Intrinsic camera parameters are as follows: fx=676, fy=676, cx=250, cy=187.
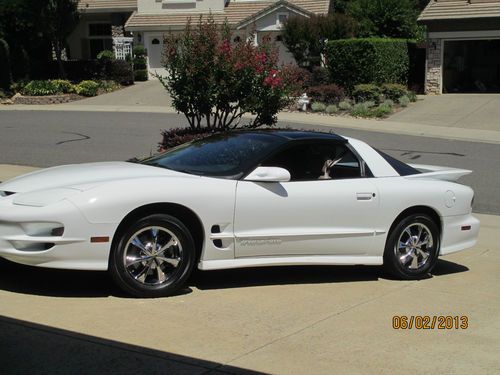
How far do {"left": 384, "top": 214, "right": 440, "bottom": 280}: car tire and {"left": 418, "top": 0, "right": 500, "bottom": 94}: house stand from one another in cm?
2388

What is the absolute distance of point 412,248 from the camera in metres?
6.75

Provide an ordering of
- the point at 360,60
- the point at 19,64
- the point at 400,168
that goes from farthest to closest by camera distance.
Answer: the point at 19,64, the point at 360,60, the point at 400,168

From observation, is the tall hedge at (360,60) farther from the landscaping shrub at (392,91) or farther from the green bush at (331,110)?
the green bush at (331,110)

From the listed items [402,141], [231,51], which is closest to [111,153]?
[231,51]

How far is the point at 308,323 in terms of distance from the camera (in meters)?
5.24

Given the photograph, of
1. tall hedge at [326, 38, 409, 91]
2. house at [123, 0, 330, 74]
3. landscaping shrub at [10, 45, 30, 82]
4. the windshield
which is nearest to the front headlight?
the windshield

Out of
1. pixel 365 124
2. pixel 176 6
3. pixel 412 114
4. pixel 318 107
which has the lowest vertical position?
pixel 365 124

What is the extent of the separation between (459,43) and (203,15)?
12.5m

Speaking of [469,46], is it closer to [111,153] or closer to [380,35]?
[380,35]

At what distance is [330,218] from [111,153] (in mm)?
9775

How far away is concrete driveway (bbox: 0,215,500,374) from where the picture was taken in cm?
439

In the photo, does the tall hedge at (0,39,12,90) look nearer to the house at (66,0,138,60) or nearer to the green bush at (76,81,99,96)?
the green bush at (76,81,99,96)

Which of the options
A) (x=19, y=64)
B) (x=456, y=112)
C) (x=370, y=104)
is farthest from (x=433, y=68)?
(x=19, y=64)

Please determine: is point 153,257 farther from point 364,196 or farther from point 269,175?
point 364,196
